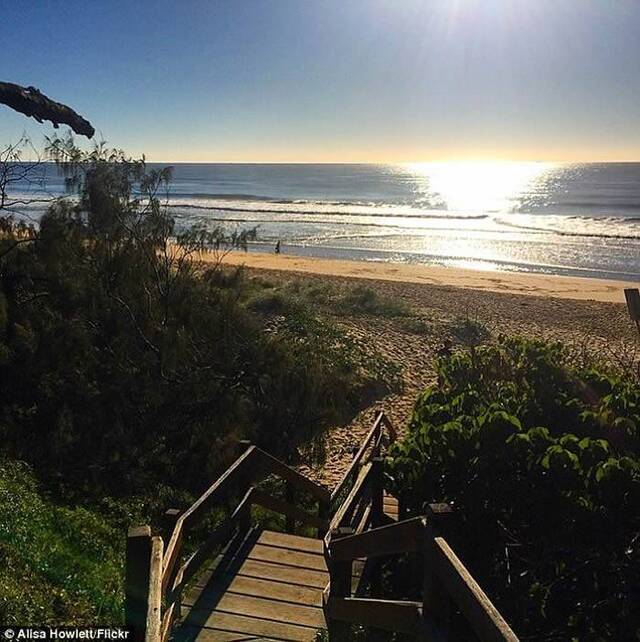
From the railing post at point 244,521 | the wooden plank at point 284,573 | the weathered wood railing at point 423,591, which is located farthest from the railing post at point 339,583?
the railing post at point 244,521

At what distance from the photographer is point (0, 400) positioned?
27.2ft

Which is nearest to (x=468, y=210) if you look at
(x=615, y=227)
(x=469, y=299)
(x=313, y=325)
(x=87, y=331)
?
(x=615, y=227)

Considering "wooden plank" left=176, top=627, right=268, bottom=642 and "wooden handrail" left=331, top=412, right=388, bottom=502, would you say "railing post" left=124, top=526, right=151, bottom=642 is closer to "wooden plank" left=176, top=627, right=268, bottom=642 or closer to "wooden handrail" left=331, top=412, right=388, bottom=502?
"wooden plank" left=176, top=627, right=268, bottom=642

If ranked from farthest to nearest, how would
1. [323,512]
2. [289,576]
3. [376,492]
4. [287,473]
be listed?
[323,512] → [287,473] → [376,492] → [289,576]

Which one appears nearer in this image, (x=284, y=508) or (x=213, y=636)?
(x=213, y=636)

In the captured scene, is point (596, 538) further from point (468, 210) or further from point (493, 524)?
point (468, 210)

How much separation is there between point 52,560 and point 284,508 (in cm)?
228

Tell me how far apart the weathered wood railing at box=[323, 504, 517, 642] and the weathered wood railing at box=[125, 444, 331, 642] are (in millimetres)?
997

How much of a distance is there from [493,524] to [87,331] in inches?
294

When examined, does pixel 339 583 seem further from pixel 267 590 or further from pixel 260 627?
pixel 267 590

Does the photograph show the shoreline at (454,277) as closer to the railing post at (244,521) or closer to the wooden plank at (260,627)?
the railing post at (244,521)

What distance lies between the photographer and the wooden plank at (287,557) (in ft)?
17.1

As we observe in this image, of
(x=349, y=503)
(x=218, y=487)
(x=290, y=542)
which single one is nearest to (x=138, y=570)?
(x=218, y=487)

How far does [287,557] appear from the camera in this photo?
17.5 ft
